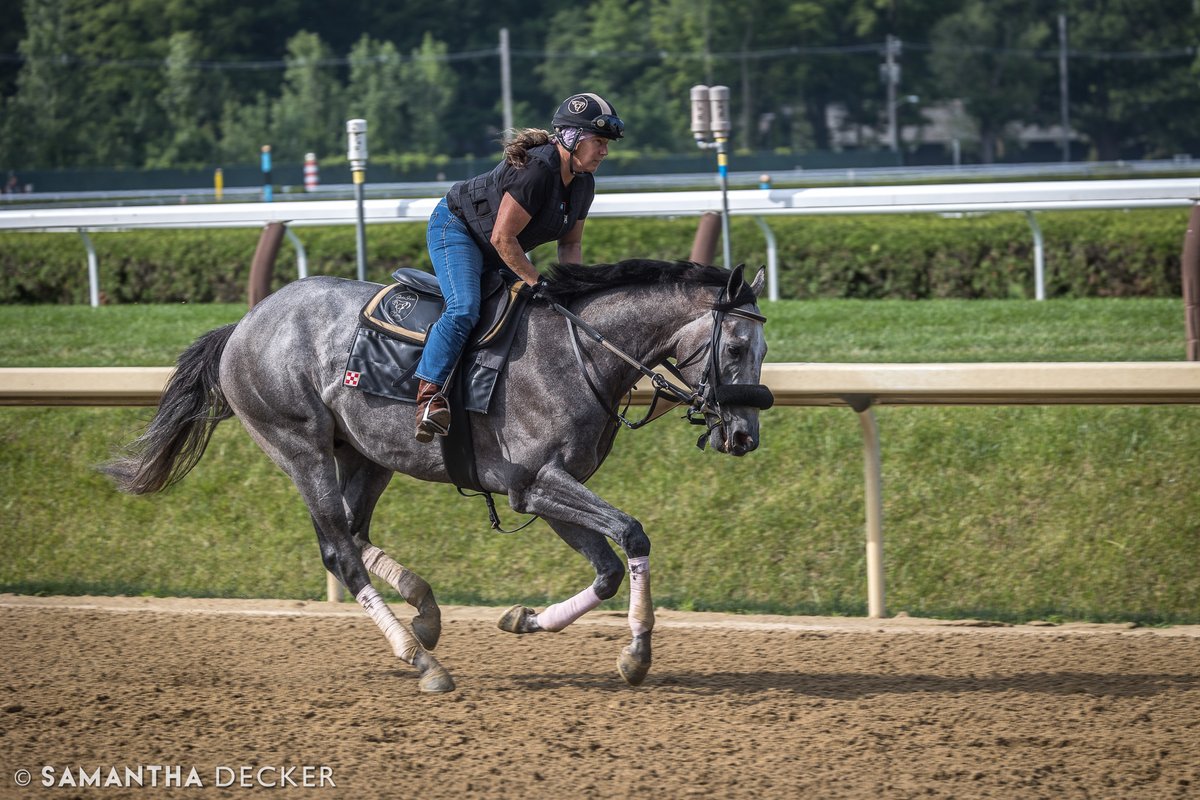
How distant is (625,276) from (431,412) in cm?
87

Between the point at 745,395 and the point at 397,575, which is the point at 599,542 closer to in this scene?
the point at 745,395

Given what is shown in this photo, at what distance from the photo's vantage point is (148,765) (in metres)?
4.46

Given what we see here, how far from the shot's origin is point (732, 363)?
5117 mm

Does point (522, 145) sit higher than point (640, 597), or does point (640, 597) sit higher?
point (522, 145)

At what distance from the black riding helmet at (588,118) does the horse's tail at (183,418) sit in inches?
70.5

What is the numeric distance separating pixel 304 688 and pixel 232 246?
914 cm

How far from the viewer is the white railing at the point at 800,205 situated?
10820 millimetres

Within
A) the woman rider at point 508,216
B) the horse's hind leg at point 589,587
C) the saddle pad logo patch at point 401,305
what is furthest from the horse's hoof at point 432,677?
the saddle pad logo patch at point 401,305

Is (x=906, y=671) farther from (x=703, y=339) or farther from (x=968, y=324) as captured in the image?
(x=968, y=324)

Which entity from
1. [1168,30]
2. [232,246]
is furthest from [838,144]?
[232,246]

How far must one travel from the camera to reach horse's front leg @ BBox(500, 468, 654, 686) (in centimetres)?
518

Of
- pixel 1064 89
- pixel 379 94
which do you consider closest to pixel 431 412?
pixel 379 94

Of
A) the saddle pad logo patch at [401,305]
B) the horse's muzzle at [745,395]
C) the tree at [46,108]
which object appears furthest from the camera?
the tree at [46,108]

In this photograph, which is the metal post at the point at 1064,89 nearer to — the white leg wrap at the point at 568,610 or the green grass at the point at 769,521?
the green grass at the point at 769,521
